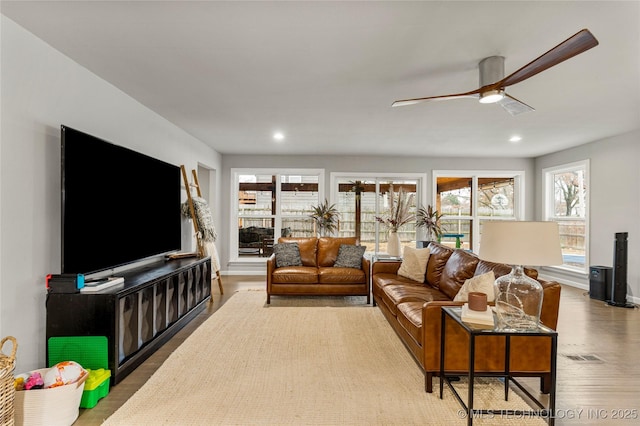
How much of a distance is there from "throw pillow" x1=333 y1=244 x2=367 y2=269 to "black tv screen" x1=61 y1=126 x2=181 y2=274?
242 cm

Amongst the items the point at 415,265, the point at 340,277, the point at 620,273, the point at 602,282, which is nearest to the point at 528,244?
the point at 415,265

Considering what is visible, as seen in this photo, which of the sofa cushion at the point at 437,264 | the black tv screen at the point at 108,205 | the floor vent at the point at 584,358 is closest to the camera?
the black tv screen at the point at 108,205

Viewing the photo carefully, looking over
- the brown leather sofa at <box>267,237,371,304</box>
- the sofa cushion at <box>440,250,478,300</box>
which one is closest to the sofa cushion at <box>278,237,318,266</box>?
the brown leather sofa at <box>267,237,371,304</box>

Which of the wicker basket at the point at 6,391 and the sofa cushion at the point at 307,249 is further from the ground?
the sofa cushion at the point at 307,249

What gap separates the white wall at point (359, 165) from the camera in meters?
6.97

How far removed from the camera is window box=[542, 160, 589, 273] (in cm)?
595

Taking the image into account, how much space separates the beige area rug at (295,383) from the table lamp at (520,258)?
68 cm

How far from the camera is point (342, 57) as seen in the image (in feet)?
8.54

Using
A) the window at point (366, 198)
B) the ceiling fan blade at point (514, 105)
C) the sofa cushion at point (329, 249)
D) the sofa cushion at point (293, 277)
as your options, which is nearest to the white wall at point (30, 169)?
the sofa cushion at point (293, 277)

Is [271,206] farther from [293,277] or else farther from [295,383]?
[295,383]

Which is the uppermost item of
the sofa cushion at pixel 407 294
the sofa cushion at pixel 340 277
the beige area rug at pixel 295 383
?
the sofa cushion at pixel 407 294

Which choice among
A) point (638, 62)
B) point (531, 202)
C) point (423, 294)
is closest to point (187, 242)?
point (423, 294)

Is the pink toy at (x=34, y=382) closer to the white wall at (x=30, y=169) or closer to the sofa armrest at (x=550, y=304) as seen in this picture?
the white wall at (x=30, y=169)

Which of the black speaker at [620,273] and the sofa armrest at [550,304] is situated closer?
the sofa armrest at [550,304]
